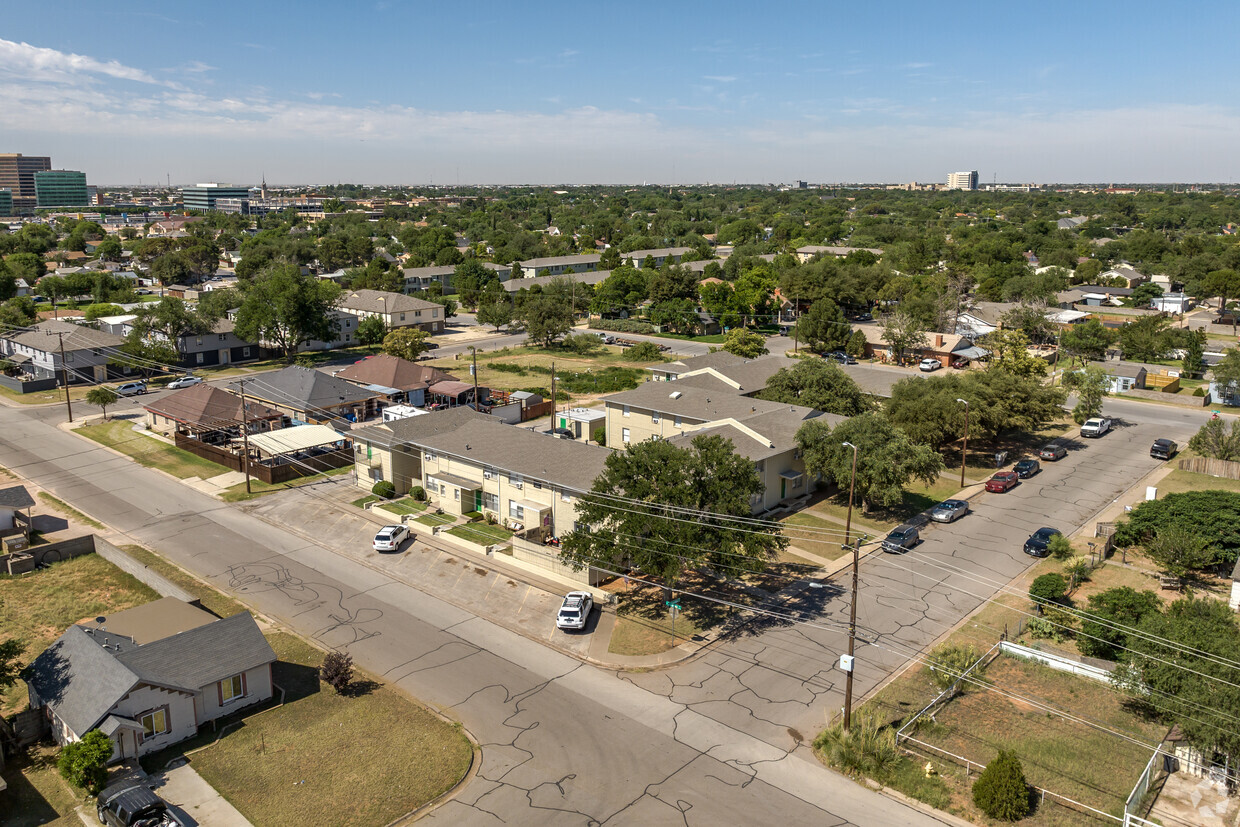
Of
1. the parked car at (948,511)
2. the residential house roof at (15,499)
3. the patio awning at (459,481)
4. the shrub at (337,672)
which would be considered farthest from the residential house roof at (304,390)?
the parked car at (948,511)

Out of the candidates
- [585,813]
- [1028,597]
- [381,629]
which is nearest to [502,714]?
[585,813]

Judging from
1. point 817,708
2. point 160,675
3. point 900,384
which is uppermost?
point 900,384

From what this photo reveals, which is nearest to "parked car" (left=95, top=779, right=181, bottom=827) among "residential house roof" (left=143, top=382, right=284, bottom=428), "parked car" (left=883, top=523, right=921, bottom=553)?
"parked car" (left=883, top=523, right=921, bottom=553)

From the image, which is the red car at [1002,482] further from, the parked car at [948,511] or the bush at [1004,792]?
the bush at [1004,792]

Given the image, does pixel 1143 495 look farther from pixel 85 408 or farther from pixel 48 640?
pixel 85 408

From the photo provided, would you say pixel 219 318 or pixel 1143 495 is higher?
pixel 219 318

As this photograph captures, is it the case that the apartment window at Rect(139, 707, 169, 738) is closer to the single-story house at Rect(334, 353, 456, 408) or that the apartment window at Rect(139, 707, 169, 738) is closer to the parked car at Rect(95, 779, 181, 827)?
the parked car at Rect(95, 779, 181, 827)
